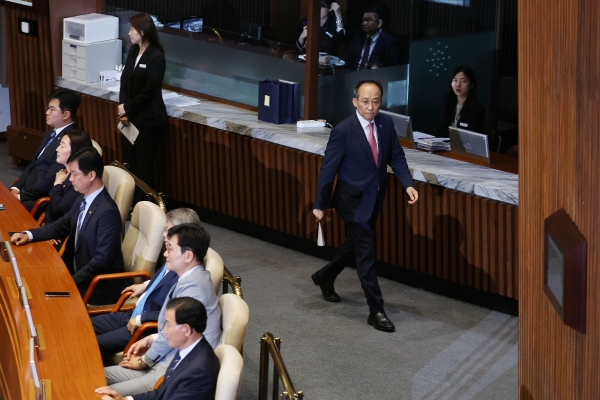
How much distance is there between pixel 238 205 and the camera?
24.1 feet

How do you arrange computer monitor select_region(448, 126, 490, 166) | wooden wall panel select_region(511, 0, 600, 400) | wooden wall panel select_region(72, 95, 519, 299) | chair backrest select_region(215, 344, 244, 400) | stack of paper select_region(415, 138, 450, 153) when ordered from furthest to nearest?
stack of paper select_region(415, 138, 450, 153) < computer monitor select_region(448, 126, 490, 166) < wooden wall panel select_region(72, 95, 519, 299) < chair backrest select_region(215, 344, 244, 400) < wooden wall panel select_region(511, 0, 600, 400)

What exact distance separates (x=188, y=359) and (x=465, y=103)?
3812mm

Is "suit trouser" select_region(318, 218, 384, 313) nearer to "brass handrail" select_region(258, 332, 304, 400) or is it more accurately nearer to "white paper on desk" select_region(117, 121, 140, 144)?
"brass handrail" select_region(258, 332, 304, 400)

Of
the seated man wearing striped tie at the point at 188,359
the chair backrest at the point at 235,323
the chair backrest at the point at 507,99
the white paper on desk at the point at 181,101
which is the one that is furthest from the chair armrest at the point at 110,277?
the chair backrest at the point at 507,99

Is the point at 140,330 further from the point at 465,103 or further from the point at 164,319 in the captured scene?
the point at 465,103

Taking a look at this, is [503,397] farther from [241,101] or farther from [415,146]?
[241,101]

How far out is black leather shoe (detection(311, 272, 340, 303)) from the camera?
6078 millimetres

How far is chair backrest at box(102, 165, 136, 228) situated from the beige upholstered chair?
0.83ft

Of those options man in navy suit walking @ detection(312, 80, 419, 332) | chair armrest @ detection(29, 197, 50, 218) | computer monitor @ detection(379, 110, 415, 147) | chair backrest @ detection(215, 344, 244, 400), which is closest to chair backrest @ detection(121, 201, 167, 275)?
man in navy suit walking @ detection(312, 80, 419, 332)

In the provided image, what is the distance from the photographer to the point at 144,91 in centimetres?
720

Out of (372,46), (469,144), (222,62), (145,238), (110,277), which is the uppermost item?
(372,46)

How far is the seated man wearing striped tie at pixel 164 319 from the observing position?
4066 millimetres

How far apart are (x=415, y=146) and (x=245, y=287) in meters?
1.61

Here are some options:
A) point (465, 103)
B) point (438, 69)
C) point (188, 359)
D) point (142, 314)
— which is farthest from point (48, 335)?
point (438, 69)
